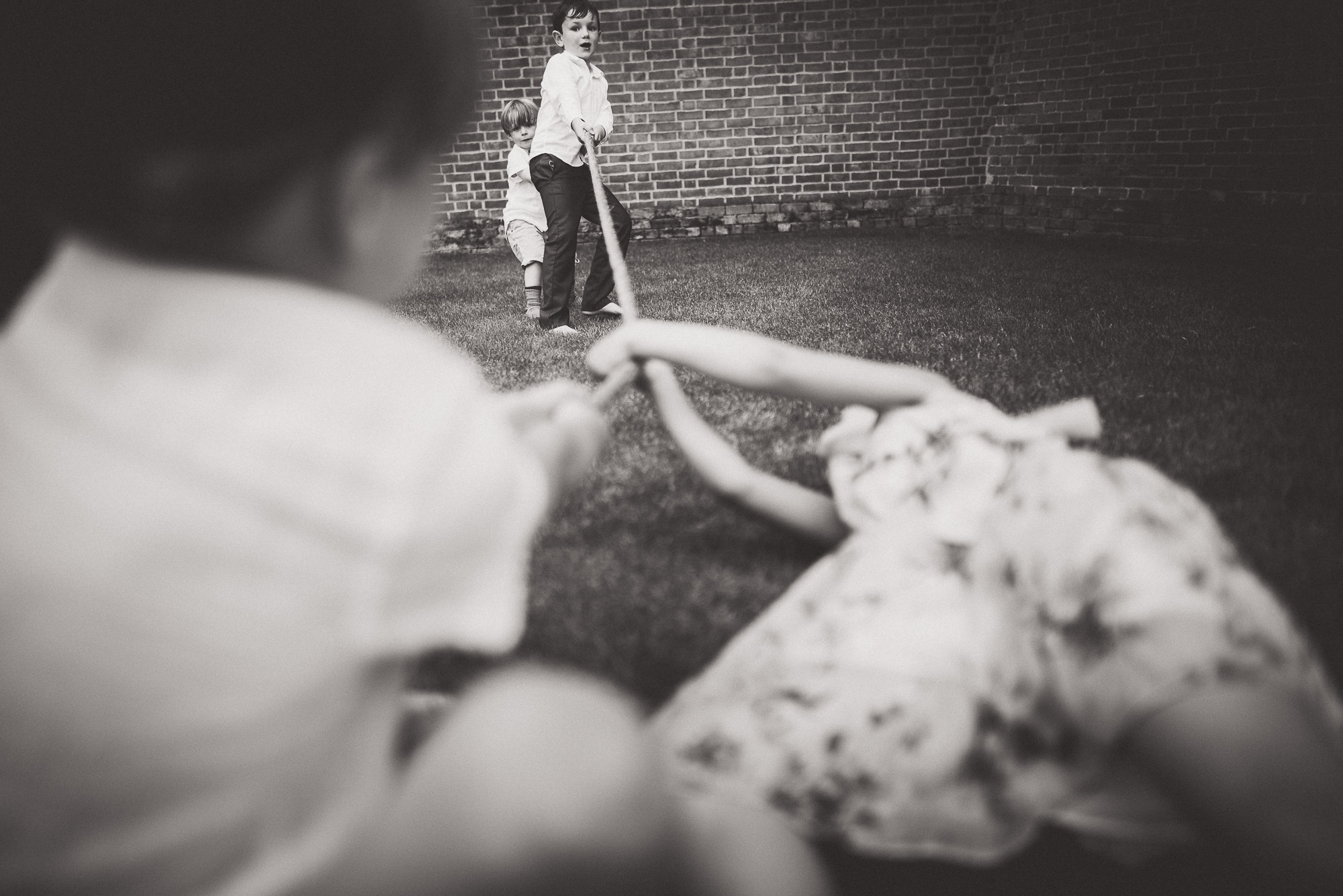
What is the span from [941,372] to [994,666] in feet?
6.18

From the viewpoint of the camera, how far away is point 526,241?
4625 mm

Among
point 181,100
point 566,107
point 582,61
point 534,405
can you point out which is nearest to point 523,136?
point 582,61

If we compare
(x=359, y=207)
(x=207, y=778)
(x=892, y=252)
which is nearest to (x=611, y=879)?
(x=207, y=778)

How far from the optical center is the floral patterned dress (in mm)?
837

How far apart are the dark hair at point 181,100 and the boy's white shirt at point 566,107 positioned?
3.57 meters

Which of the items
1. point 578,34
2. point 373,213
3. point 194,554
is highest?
point 578,34

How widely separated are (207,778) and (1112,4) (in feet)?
21.6

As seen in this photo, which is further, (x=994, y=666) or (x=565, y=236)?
(x=565, y=236)

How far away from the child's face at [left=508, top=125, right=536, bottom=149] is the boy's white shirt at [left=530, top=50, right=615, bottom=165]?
776 mm

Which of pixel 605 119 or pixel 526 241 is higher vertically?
pixel 605 119

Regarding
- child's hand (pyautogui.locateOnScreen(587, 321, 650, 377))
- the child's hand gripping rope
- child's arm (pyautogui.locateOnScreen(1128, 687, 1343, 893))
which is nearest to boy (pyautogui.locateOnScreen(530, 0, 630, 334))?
the child's hand gripping rope

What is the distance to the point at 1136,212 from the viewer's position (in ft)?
18.4

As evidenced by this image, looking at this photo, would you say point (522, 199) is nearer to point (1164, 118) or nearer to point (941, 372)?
point (941, 372)

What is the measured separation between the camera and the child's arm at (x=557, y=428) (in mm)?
871
